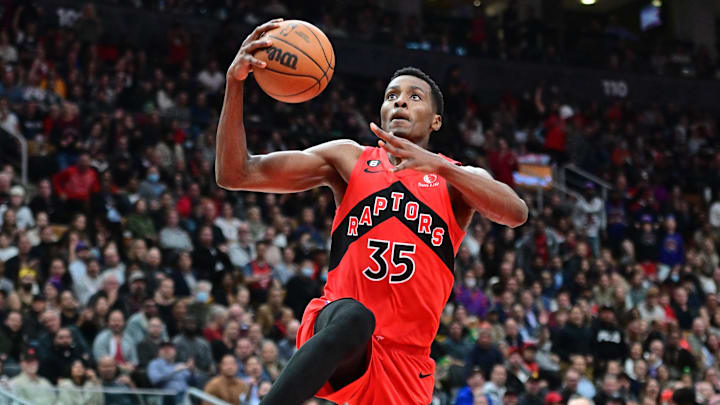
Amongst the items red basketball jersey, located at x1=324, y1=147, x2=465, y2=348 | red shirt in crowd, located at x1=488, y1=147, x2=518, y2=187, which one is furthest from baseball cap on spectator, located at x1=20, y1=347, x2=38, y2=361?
red shirt in crowd, located at x1=488, y1=147, x2=518, y2=187

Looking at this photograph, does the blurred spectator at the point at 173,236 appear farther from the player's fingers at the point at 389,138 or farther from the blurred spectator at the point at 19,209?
the player's fingers at the point at 389,138

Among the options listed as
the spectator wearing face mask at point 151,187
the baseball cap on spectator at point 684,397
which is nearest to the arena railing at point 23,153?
the spectator wearing face mask at point 151,187

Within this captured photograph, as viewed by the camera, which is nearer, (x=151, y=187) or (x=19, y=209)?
(x=19, y=209)

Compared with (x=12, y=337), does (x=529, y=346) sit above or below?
below

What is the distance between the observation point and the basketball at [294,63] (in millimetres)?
4804

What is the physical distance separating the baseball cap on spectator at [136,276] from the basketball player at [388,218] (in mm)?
6312

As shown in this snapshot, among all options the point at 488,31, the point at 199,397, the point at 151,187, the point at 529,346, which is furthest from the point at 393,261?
the point at 488,31

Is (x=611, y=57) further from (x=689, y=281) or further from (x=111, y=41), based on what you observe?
(x=111, y=41)

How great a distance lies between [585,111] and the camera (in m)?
23.2

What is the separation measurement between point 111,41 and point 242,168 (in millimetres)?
14439

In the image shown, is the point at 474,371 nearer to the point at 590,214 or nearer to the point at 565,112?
the point at 590,214

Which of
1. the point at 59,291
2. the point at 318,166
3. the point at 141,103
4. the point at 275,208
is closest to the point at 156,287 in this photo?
the point at 59,291

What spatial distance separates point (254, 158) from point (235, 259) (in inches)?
321

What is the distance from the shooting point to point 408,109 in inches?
200
